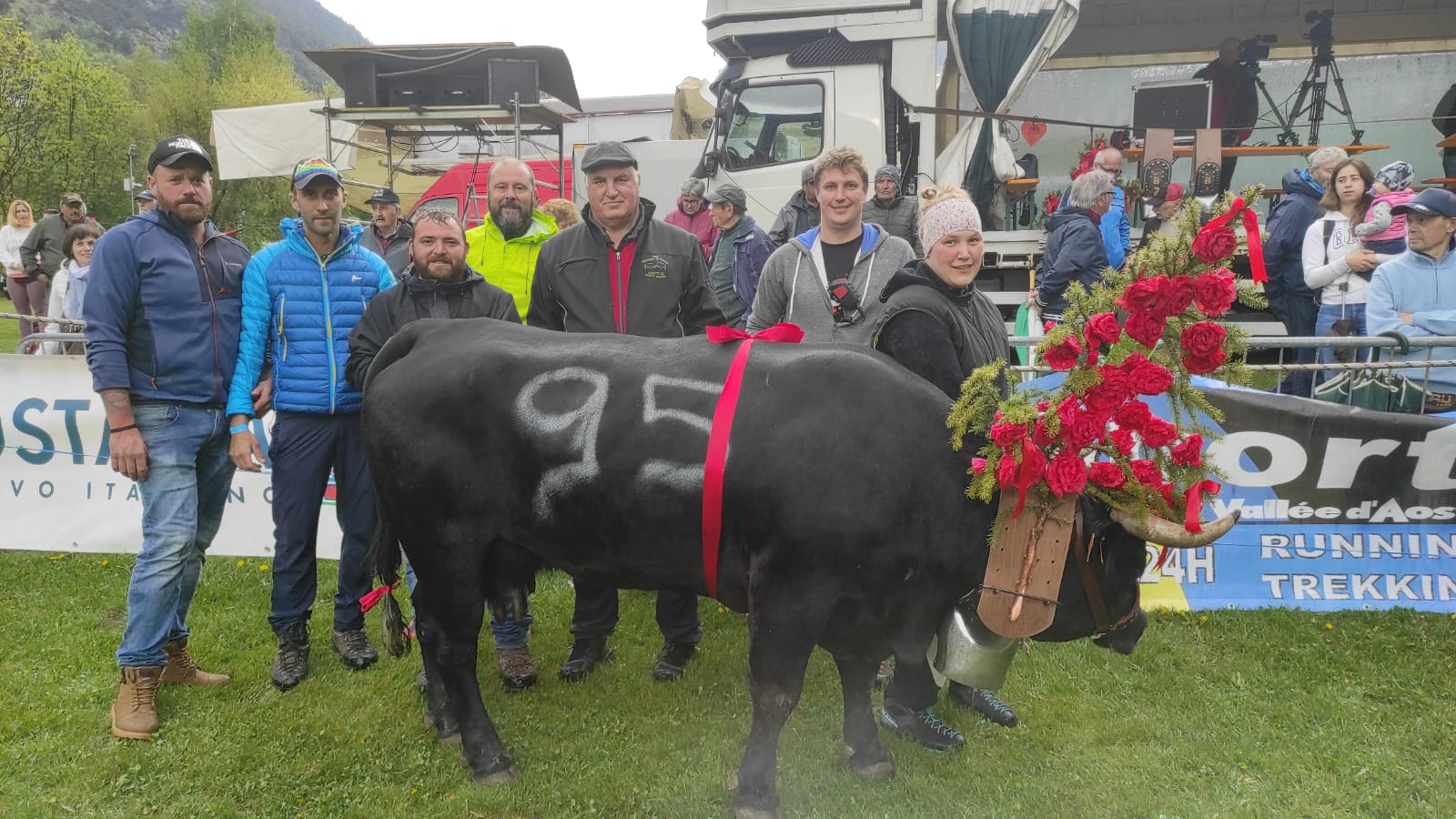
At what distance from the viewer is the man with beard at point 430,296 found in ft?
12.0

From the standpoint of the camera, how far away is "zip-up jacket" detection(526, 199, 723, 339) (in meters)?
3.73

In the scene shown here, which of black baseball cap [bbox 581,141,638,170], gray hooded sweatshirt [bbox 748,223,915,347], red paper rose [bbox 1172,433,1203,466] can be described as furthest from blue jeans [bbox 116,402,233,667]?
red paper rose [bbox 1172,433,1203,466]

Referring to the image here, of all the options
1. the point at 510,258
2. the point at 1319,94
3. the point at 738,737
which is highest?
the point at 1319,94

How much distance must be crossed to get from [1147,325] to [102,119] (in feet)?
119

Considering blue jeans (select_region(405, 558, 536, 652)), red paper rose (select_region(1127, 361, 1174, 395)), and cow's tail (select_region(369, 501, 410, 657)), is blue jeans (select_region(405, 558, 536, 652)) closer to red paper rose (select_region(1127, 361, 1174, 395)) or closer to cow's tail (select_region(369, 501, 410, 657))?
cow's tail (select_region(369, 501, 410, 657))

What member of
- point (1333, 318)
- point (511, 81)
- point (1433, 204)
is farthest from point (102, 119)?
point (1433, 204)

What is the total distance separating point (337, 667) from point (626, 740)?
1.47 metres

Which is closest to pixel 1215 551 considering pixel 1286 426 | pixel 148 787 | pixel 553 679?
pixel 1286 426

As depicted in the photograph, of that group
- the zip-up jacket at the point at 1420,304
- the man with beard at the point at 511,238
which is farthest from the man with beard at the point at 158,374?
the zip-up jacket at the point at 1420,304

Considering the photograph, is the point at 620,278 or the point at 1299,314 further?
the point at 1299,314

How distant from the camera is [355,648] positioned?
405cm

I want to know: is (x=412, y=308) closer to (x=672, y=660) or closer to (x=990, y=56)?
(x=672, y=660)

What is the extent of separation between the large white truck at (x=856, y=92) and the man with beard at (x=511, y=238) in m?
4.48

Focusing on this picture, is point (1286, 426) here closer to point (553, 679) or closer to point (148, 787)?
point (553, 679)
